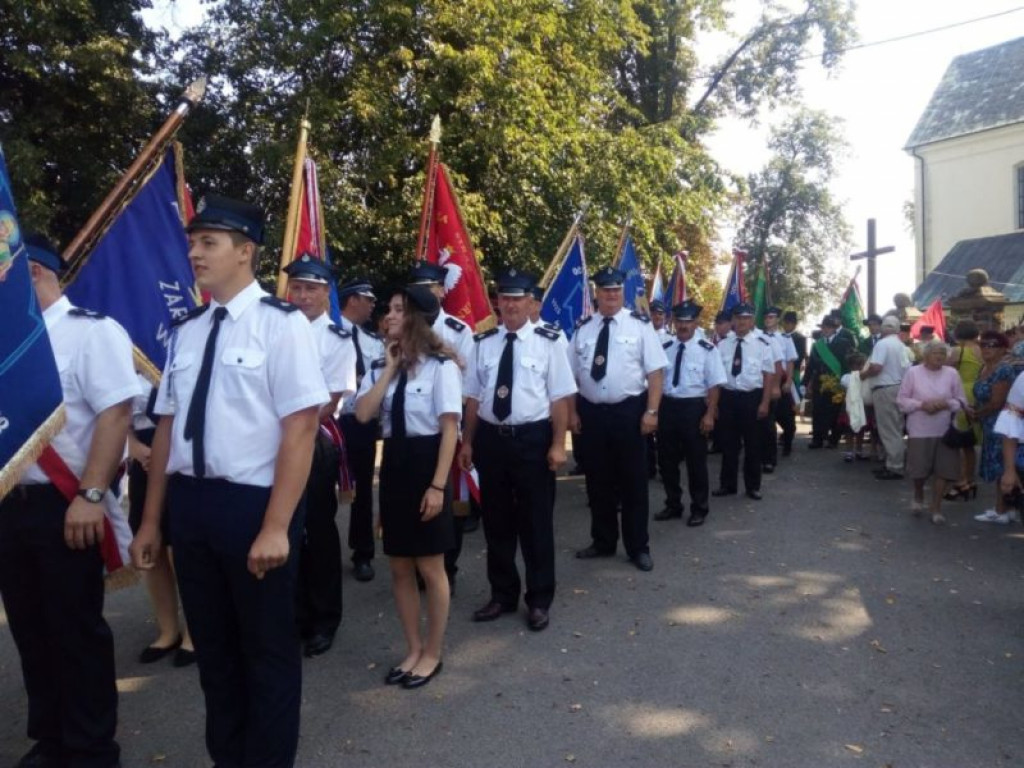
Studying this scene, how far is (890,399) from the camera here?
10.8 meters

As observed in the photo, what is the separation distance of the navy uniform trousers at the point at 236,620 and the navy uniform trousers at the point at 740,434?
6.93m

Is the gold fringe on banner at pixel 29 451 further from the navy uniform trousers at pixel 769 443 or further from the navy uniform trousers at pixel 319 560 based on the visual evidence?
the navy uniform trousers at pixel 769 443

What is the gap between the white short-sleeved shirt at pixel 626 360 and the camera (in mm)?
6734

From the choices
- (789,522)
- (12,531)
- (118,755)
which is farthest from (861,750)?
(789,522)

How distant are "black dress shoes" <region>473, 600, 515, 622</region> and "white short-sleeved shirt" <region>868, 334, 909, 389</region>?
7.22m

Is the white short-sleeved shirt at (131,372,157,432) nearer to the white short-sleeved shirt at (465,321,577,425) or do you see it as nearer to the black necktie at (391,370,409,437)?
the black necktie at (391,370,409,437)

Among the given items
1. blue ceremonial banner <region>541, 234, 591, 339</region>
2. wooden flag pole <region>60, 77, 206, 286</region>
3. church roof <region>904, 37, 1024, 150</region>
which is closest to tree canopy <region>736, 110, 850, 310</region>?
church roof <region>904, 37, 1024, 150</region>

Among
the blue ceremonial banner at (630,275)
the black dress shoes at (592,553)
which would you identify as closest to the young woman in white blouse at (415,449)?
the black dress shoes at (592,553)

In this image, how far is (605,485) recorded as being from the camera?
6879mm

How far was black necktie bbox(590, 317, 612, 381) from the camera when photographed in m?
6.79

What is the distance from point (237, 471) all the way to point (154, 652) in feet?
8.11

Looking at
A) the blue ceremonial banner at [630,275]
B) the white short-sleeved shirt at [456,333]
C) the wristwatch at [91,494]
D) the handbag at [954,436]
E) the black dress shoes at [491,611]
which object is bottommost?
the black dress shoes at [491,611]

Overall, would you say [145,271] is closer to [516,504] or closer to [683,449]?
[516,504]

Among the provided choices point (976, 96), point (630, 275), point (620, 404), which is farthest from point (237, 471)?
point (976, 96)
